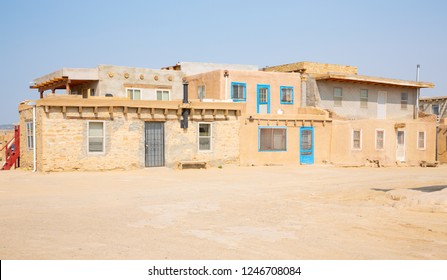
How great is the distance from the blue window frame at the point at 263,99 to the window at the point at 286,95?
116 centimetres

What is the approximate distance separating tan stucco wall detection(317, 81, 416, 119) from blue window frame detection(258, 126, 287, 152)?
5913 mm

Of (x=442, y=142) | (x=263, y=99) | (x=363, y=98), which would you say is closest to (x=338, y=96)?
(x=363, y=98)

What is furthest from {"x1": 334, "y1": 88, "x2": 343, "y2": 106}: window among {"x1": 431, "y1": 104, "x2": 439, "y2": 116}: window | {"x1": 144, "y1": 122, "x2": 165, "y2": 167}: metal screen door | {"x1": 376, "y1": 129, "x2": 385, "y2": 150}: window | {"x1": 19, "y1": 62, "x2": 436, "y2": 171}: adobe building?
{"x1": 431, "y1": 104, "x2": 439, "y2": 116}: window

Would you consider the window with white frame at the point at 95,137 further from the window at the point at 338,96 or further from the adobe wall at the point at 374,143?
the window at the point at 338,96

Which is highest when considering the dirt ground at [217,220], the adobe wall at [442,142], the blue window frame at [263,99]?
the blue window frame at [263,99]

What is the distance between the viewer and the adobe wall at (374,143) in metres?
29.0

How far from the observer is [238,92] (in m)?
28.9

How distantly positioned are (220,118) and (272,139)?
3740mm

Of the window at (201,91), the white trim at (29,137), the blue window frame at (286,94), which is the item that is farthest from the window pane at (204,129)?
the white trim at (29,137)

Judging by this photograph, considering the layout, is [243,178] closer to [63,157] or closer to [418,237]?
[63,157]

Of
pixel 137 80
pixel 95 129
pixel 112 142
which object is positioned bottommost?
pixel 112 142

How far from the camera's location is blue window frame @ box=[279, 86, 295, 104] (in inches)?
1205

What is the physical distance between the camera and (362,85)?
33.8 metres

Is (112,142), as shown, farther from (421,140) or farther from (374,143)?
(421,140)
